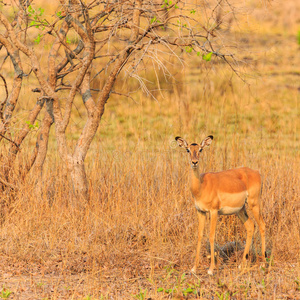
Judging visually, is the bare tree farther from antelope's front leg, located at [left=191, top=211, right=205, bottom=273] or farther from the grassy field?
antelope's front leg, located at [left=191, top=211, right=205, bottom=273]

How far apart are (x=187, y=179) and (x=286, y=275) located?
7.51 feet

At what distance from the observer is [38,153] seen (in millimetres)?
7133

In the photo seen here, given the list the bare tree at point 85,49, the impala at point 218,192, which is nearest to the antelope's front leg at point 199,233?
the impala at point 218,192

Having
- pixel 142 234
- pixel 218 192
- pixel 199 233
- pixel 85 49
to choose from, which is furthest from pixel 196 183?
pixel 85 49

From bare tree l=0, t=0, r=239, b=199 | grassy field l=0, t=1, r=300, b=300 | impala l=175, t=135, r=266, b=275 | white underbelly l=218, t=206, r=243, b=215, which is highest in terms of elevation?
bare tree l=0, t=0, r=239, b=199

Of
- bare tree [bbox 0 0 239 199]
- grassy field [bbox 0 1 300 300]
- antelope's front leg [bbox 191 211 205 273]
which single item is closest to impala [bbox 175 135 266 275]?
antelope's front leg [bbox 191 211 205 273]

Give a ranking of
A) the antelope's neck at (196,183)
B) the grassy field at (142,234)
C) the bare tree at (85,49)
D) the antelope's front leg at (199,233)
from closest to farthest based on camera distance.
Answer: the grassy field at (142,234) < the antelope's neck at (196,183) < the antelope's front leg at (199,233) < the bare tree at (85,49)

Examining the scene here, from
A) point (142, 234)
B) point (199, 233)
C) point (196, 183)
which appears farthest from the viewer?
point (142, 234)

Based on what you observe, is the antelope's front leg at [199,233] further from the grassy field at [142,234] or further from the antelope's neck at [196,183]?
the antelope's neck at [196,183]

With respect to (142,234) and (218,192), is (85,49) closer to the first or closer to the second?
(142,234)

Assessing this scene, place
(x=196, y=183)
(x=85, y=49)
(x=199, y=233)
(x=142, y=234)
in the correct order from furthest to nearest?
1. (x=85, y=49)
2. (x=142, y=234)
3. (x=199, y=233)
4. (x=196, y=183)

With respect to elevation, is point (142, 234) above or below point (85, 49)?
below

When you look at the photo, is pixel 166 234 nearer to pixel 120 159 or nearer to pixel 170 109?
pixel 120 159

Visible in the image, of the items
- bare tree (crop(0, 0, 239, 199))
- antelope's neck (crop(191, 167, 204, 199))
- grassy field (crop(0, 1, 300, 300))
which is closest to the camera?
grassy field (crop(0, 1, 300, 300))
